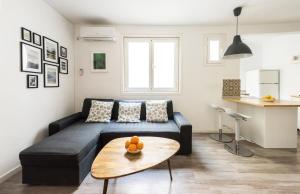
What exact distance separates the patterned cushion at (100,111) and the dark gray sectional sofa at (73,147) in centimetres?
21

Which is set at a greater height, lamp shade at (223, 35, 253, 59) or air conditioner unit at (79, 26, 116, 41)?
air conditioner unit at (79, 26, 116, 41)

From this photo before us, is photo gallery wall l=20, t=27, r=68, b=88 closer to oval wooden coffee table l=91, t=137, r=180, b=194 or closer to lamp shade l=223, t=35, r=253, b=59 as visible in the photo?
oval wooden coffee table l=91, t=137, r=180, b=194

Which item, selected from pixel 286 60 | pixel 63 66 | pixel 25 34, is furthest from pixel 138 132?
pixel 286 60

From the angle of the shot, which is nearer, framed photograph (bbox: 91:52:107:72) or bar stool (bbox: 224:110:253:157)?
bar stool (bbox: 224:110:253:157)

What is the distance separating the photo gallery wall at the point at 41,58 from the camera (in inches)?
102

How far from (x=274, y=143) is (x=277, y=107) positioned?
2.16 ft

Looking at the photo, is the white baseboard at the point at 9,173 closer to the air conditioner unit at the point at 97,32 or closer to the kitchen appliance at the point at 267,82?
the air conditioner unit at the point at 97,32

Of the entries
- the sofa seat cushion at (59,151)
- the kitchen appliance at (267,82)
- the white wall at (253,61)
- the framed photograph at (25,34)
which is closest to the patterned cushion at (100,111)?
the sofa seat cushion at (59,151)

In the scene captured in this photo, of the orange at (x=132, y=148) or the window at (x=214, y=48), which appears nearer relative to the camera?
the orange at (x=132, y=148)

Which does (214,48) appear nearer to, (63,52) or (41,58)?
(63,52)

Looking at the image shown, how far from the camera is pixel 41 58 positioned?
294 centimetres

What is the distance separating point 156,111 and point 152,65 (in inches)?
48.3

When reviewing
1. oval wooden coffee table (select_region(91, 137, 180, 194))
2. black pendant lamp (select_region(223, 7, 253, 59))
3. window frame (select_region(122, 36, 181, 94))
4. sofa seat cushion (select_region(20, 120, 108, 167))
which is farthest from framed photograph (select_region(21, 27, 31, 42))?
black pendant lamp (select_region(223, 7, 253, 59))

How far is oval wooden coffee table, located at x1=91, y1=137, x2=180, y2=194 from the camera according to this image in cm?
162
